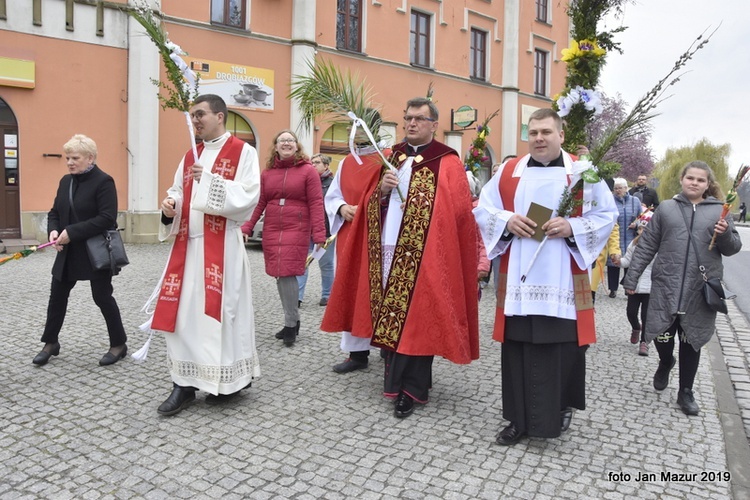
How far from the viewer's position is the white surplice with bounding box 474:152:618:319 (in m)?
3.55

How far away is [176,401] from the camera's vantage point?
4.00m

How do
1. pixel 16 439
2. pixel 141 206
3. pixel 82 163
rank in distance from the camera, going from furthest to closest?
pixel 141 206 < pixel 82 163 < pixel 16 439

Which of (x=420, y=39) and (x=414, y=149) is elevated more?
(x=420, y=39)

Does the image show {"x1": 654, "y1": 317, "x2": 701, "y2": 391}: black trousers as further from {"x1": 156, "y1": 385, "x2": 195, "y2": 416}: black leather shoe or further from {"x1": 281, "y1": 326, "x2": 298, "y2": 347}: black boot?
{"x1": 156, "y1": 385, "x2": 195, "y2": 416}: black leather shoe

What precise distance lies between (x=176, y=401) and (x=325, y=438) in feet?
3.39

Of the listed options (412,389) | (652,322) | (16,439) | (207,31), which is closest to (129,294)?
(16,439)

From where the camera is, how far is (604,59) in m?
3.74

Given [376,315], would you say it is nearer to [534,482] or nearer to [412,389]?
[412,389]

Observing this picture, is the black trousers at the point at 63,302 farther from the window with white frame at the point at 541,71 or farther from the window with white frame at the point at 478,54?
the window with white frame at the point at 541,71

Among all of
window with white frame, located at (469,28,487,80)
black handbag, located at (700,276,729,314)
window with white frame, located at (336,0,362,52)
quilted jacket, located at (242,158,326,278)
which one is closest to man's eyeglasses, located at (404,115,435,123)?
quilted jacket, located at (242,158,326,278)

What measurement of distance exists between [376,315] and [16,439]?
2290mm

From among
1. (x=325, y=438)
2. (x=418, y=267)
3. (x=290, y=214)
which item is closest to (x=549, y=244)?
(x=418, y=267)

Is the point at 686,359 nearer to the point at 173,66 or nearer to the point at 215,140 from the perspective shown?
the point at 215,140

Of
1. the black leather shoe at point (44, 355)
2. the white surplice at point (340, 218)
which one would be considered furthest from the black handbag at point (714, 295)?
the black leather shoe at point (44, 355)
